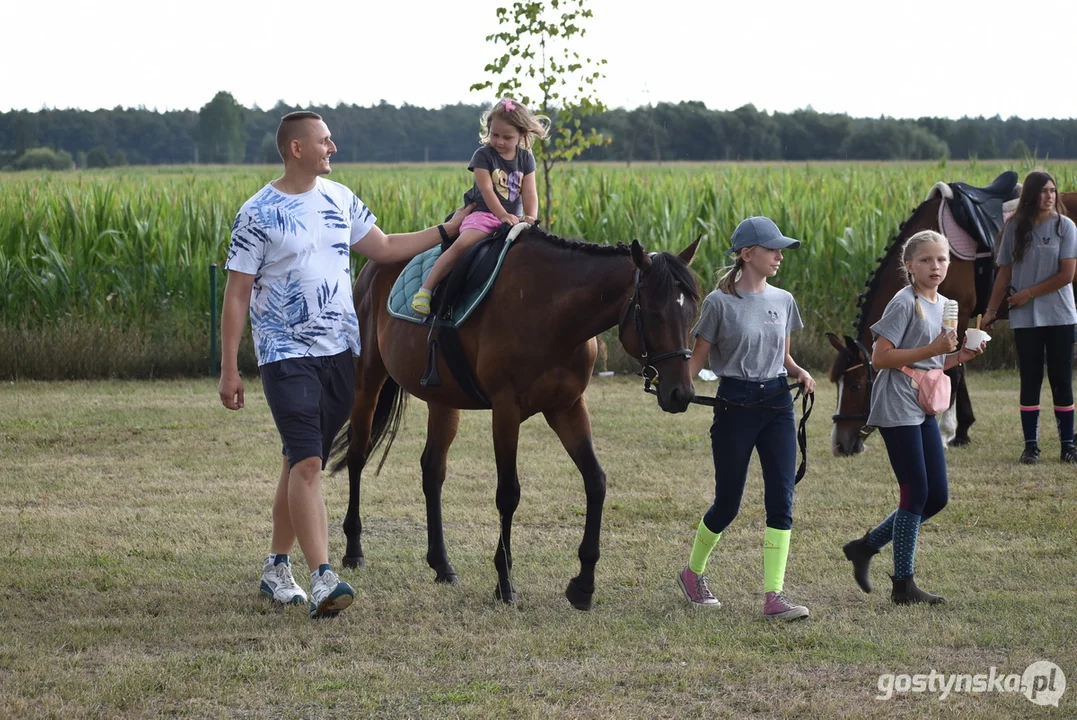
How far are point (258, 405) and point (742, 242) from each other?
292 inches

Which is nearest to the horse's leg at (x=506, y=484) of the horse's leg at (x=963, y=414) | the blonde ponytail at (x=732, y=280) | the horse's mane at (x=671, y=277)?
the horse's mane at (x=671, y=277)

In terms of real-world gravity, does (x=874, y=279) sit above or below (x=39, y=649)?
above

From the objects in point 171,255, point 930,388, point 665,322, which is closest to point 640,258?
point 665,322

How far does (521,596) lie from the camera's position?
18.7ft

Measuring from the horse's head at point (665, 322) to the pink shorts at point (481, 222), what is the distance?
1303mm

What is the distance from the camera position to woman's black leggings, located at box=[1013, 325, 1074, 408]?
346 inches

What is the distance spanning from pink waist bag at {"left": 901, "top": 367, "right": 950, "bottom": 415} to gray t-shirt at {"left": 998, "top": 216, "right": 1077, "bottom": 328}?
3836mm

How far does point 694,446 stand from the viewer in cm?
975

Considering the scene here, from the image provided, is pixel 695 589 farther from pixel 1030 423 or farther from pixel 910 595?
pixel 1030 423

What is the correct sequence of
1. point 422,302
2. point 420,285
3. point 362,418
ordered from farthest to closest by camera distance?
point 362,418 < point 420,285 < point 422,302

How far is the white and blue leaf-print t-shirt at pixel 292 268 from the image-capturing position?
5.08 meters

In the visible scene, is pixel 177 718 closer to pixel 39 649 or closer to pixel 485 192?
pixel 39 649

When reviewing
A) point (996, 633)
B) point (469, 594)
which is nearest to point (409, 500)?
point (469, 594)

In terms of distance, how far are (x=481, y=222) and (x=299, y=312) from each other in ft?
4.50
